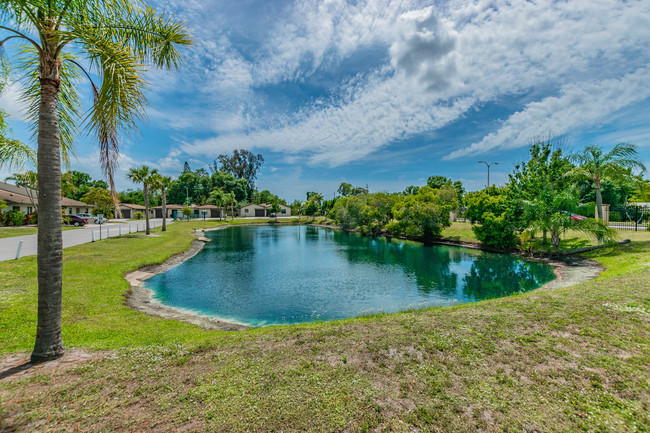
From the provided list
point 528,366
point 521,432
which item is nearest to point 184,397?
point 521,432

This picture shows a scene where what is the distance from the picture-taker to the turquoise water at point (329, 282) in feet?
45.4

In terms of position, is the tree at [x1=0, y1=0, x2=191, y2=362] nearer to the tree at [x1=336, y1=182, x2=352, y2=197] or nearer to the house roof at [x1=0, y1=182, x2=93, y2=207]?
the house roof at [x1=0, y1=182, x2=93, y2=207]

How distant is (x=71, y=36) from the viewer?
4430 millimetres

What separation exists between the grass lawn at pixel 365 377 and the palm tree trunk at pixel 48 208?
1.17m

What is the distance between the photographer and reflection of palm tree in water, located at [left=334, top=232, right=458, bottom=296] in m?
18.8

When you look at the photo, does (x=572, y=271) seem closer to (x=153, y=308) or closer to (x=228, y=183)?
(x=153, y=308)

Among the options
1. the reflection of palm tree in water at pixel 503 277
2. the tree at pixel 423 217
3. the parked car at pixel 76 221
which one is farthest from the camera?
the parked car at pixel 76 221

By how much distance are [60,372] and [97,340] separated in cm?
233

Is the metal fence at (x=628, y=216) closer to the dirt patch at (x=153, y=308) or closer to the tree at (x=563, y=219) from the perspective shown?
the tree at (x=563, y=219)

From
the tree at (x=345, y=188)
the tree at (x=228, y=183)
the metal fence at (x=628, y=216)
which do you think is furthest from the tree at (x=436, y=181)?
the tree at (x=228, y=183)

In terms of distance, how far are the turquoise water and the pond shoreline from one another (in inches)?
25.5

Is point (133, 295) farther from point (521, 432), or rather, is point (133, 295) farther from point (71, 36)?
point (521, 432)

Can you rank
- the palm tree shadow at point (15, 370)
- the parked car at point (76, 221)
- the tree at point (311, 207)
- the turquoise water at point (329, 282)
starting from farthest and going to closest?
the tree at point (311, 207) → the parked car at point (76, 221) → the turquoise water at point (329, 282) → the palm tree shadow at point (15, 370)

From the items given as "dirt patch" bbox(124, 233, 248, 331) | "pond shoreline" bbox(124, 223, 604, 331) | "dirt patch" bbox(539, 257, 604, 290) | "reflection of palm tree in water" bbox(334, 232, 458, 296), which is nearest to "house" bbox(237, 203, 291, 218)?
"reflection of palm tree in water" bbox(334, 232, 458, 296)
